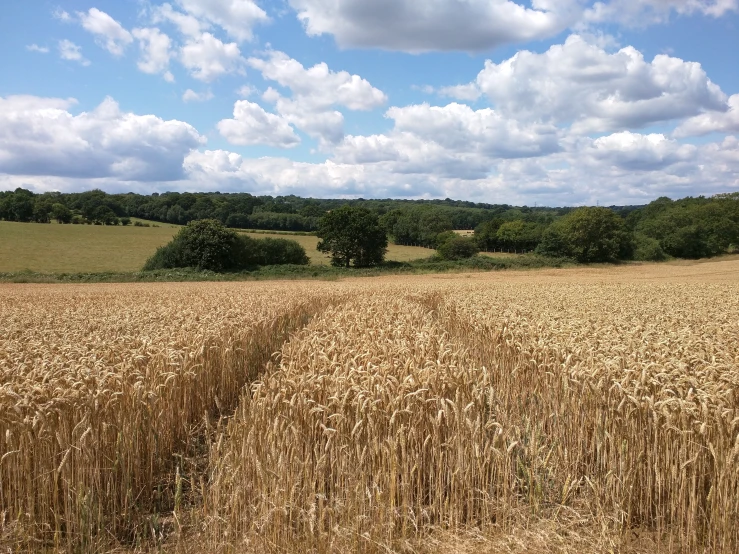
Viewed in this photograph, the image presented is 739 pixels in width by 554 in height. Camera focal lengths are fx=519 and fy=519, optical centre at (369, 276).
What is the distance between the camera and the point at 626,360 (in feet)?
22.4

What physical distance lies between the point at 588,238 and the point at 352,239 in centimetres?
3594

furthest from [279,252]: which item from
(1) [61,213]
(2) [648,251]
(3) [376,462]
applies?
(3) [376,462]

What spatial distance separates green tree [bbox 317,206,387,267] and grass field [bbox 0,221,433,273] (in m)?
3.76

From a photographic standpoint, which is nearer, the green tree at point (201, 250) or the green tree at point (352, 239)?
the green tree at point (201, 250)

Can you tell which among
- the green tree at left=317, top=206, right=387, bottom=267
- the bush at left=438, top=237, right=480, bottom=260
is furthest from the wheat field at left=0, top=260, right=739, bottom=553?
the bush at left=438, top=237, right=480, bottom=260

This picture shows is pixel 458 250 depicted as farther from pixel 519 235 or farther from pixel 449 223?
pixel 449 223

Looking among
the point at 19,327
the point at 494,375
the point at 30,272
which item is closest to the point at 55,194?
the point at 30,272

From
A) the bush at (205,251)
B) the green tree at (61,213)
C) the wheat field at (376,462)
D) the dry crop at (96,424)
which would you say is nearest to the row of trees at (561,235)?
the bush at (205,251)

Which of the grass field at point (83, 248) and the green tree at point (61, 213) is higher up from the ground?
the green tree at point (61, 213)

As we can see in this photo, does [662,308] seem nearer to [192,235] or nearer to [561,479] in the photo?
[561,479]

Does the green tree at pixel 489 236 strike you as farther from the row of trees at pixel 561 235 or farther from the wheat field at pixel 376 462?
the wheat field at pixel 376 462

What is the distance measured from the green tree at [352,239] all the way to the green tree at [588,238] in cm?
2651

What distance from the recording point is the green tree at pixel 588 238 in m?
78.3

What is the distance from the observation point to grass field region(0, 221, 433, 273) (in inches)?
2525
